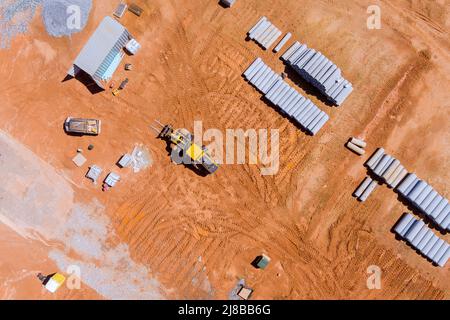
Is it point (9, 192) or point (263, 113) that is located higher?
point (263, 113)

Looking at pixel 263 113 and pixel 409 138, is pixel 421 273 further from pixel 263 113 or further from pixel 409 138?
pixel 263 113

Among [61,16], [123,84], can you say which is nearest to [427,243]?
[123,84]

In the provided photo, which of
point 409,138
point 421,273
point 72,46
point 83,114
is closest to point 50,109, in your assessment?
point 83,114

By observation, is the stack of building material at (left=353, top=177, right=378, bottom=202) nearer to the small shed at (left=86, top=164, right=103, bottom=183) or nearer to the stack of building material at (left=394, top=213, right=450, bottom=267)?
the stack of building material at (left=394, top=213, right=450, bottom=267)

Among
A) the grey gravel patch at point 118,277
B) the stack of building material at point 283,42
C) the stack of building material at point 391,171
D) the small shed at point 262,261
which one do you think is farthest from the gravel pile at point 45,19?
the stack of building material at point 391,171

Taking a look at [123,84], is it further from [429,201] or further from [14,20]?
[429,201]

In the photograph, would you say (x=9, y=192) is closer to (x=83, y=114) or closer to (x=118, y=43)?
(x=83, y=114)

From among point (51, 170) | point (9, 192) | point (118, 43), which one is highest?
point (118, 43)
